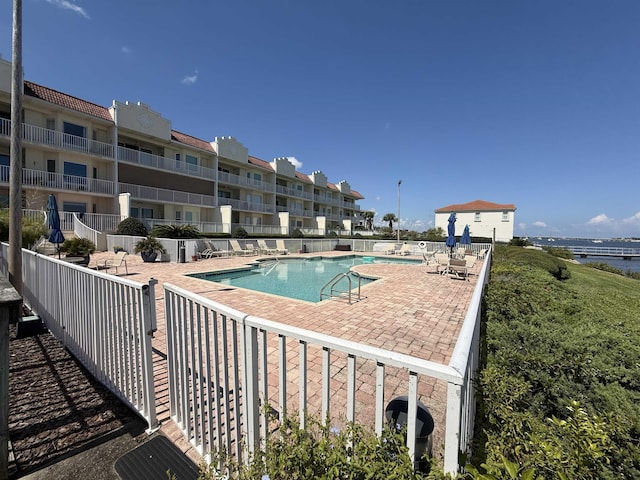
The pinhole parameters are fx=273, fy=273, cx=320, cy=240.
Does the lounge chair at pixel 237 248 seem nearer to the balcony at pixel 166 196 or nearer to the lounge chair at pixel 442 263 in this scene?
the balcony at pixel 166 196

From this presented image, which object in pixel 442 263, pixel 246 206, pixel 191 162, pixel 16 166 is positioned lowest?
pixel 442 263

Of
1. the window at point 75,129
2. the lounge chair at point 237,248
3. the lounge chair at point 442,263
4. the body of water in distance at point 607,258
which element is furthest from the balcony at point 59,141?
the body of water in distance at point 607,258

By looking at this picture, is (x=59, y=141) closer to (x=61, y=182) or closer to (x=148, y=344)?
(x=61, y=182)

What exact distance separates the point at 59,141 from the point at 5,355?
23.0 metres

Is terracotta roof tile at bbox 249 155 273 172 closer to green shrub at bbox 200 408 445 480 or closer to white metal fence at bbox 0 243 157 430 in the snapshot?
white metal fence at bbox 0 243 157 430

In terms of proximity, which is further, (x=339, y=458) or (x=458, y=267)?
(x=458, y=267)

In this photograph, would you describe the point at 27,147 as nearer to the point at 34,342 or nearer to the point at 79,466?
the point at 34,342

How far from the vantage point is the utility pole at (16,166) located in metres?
4.68

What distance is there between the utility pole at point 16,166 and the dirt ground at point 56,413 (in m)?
1.82

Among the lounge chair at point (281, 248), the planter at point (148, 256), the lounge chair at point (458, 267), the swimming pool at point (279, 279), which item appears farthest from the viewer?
the lounge chair at point (281, 248)

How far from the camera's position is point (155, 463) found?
215 cm

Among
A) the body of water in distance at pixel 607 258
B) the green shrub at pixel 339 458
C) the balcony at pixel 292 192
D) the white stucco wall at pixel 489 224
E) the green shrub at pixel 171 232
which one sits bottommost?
the body of water in distance at pixel 607 258

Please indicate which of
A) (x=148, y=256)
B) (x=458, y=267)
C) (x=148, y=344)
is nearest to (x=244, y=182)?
(x=148, y=256)

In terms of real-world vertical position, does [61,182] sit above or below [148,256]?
above
